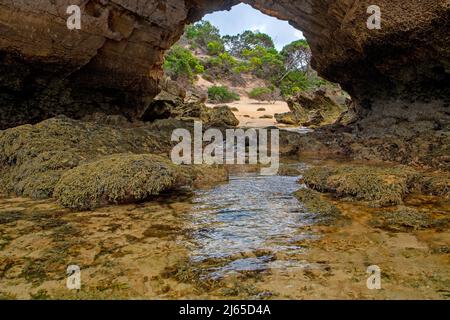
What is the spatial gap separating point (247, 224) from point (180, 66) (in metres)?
27.5

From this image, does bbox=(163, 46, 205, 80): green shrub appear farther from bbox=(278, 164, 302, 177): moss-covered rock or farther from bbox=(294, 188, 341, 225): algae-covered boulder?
bbox=(294, 188, 341, 225): algae-covered boulder

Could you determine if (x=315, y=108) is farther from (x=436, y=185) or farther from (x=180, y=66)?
(x=436, y=185)

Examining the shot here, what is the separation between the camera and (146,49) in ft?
33.1

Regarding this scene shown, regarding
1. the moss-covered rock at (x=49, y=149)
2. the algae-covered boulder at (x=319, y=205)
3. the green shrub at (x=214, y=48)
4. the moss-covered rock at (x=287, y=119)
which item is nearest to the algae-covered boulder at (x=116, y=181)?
the moss-covered rock at (x=49, y=149)

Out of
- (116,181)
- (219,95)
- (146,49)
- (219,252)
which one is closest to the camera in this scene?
(219,252)

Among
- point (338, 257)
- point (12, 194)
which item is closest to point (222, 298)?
point (338, 257)

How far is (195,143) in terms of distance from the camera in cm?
1002

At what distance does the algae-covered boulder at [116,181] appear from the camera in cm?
463

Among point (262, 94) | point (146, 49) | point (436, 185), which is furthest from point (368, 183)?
point (262, 94)

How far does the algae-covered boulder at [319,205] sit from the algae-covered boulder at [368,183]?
0.28 meters

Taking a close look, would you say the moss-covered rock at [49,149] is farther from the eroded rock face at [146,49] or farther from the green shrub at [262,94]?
the green shrub at [262,94]

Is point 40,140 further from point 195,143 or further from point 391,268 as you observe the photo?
point 391,268

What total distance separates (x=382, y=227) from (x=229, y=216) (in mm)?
1586

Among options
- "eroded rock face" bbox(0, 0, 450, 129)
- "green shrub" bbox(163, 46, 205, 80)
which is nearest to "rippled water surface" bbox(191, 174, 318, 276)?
"eroded rock face" bbox(0, 0, 450, 129)
